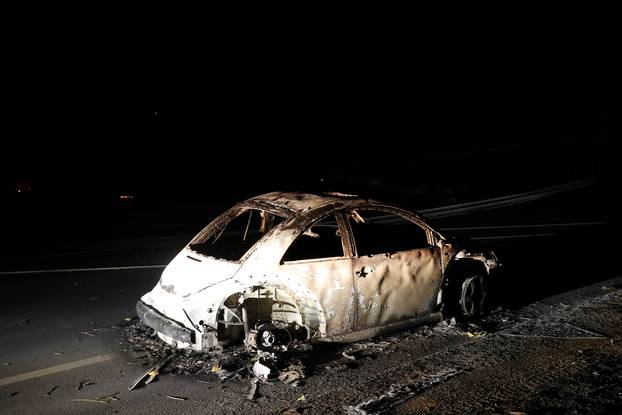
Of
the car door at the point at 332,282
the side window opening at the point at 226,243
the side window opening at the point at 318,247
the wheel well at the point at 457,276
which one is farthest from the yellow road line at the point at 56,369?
the wheel well at the point at 457,276

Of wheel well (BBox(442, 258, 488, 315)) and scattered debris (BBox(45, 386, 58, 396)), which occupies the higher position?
wheel well (BBox(442, 258, 488, 315))

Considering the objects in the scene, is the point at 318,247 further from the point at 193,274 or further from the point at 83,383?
the point at 83,383

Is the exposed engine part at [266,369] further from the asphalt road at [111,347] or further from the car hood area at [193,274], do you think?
the car hood area at [193,274]

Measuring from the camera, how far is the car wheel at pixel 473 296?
6.36 meters

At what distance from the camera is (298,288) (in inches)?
203

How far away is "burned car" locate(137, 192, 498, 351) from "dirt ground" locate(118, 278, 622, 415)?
0.74 ft

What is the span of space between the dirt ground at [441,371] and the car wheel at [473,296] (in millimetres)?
178

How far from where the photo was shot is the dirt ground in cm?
432

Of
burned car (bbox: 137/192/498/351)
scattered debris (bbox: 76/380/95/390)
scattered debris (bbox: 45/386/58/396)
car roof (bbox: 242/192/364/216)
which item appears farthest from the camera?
car roof (bbox: 242/192/364/216)

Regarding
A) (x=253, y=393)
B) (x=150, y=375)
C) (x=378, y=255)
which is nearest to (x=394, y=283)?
(x=378, y=255)

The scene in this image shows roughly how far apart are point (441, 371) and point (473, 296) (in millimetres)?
1707

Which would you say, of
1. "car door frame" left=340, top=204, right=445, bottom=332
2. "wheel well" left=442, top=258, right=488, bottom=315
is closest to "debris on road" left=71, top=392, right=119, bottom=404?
"car door frame" left=340, top=204, right=445, bottom=332

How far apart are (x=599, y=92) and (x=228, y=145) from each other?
32732mm

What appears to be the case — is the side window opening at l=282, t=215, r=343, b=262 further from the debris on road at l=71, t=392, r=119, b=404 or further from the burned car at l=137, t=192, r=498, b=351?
the debris on road at l=71, t=392, r=119, b=404
